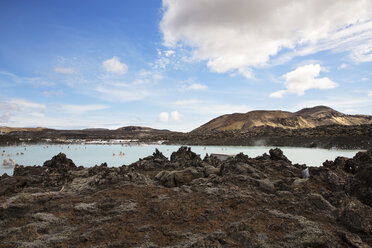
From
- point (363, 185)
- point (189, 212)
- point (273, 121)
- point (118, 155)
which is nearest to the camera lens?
point (189, 212)

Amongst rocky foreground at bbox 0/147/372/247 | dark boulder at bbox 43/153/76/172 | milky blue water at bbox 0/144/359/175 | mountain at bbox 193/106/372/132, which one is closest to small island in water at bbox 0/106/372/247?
rocky foreground at bbox 0/147/372/247

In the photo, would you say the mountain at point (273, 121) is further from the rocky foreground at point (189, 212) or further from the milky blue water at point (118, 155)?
the rocky foreground at point (189, 212)

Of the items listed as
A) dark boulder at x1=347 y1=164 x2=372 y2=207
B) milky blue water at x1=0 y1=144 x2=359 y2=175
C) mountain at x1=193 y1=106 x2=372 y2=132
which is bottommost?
milky blue water at x1=0 y1=144 x2=359 y2=175

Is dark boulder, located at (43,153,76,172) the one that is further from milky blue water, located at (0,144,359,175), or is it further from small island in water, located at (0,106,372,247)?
milky blue water, located at (0,144,359,175)

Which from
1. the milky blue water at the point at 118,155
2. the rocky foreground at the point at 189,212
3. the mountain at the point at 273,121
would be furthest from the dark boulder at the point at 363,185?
the mountain at the point at 273,121

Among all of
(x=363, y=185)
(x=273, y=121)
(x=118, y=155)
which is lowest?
(x=118, y=155)

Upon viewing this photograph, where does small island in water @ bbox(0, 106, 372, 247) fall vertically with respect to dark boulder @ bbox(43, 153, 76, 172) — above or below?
below

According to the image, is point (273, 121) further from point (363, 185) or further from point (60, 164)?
point (363, 185)

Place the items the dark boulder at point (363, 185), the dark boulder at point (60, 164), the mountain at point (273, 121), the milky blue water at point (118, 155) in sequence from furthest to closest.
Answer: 1. the mountain at point (273, 121)
2. the milky blue water at point (118, 155)
3. the dark boulder at point (60, 164)
4. the dark boulder at point (363, 185)

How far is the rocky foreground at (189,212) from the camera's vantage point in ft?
14.3

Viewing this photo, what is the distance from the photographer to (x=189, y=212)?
18.2 ft

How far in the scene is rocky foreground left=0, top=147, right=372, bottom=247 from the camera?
14.3ft

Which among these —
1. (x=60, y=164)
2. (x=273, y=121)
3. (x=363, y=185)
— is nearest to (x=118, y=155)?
(x=60, y=164)

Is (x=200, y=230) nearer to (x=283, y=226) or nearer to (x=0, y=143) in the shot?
(x=283, y=226)
